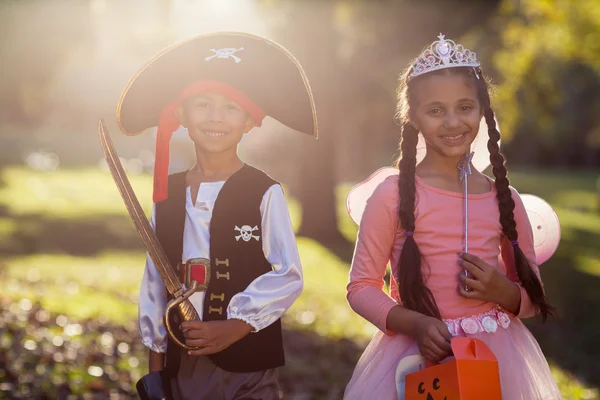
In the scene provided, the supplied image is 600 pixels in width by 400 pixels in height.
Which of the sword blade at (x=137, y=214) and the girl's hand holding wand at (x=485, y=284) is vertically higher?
the sword blade at (x=137, y=214)

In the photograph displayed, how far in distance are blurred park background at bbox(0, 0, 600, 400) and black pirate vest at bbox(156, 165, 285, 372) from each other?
80cm

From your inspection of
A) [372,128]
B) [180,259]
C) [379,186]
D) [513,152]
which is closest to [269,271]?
[180,259]

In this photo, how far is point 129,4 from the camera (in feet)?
33.7

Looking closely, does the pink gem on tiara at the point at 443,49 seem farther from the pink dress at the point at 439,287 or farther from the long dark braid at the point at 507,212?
the pink dress at the point at 439,287

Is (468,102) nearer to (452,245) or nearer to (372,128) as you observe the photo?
A: (452,245)

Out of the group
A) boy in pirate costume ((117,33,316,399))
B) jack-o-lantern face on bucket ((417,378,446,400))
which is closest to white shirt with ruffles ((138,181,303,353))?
boy in pirate costume ((117,33,316,399))

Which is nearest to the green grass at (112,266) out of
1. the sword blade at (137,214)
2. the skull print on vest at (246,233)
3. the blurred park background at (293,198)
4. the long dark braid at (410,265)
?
the blurred park background at (293,198)

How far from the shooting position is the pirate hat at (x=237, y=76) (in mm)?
3141

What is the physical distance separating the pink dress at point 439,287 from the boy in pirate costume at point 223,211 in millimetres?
306

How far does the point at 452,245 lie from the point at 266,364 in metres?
Answer: 0.89

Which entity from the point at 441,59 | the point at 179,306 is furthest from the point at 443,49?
the point at 179,306

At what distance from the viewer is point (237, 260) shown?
10.2ft

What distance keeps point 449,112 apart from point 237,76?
87cm

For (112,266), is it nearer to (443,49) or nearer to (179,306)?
(179,306)
